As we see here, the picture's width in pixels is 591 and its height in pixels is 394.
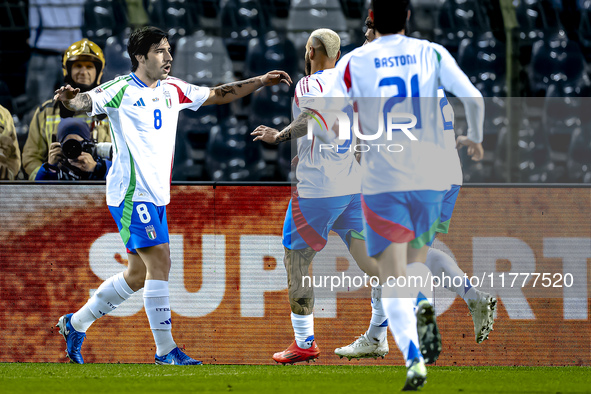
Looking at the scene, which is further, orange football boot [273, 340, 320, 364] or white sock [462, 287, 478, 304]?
orange football boot [273, 340, 320, 364]

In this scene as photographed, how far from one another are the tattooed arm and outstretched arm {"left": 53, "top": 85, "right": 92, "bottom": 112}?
97cm

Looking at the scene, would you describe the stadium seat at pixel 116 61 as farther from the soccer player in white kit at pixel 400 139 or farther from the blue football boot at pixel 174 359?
the soccer player in white kit at pixel 400 139

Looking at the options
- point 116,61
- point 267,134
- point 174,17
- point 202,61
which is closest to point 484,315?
point 267,134

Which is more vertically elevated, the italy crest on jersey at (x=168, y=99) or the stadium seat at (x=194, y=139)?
the italy crest on jersey at (x=168, y=99)

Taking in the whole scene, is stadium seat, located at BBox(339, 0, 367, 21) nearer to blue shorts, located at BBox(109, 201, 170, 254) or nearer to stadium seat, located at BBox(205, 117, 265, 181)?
stadium seat, located at BBox(205, 117, 265, 181)

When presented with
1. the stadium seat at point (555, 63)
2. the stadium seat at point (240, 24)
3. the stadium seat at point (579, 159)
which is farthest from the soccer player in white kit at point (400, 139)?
the stadium seat at point (240, 24)

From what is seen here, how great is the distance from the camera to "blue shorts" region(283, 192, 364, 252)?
4262 mm

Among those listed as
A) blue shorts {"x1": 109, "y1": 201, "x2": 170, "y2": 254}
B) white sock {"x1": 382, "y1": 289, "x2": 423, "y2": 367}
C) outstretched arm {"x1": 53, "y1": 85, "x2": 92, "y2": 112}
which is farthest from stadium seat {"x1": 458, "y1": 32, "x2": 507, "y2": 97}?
white sock {"x1": 382, "y1": 289, "x2": 423, "y2": 367}

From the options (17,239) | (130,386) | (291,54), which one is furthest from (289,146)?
(130,386)

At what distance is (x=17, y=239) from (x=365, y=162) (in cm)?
265

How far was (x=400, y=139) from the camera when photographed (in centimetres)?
302

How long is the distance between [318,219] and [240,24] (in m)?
3.84

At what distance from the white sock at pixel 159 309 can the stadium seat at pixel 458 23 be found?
14.0 feet

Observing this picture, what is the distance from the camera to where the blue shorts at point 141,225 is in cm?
415
